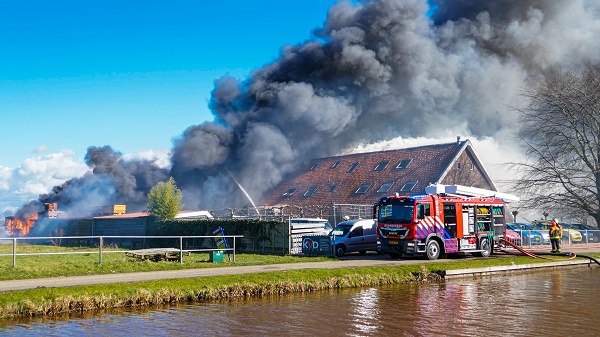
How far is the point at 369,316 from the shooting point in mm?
14234

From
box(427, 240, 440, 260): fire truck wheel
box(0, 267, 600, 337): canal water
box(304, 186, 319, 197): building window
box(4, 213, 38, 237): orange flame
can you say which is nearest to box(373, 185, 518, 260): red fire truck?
box(427, 240, 440, 260): fire truck wheel

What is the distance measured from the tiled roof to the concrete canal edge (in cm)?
1599

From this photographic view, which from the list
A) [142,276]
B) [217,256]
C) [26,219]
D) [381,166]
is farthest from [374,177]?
[142,276]

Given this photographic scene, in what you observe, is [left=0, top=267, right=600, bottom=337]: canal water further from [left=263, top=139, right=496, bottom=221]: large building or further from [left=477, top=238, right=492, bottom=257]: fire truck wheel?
[left=263, top=139, right=496, bottom=221]: large building

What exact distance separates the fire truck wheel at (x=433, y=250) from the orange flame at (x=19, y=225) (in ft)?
112

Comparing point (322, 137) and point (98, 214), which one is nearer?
point (98, 214)

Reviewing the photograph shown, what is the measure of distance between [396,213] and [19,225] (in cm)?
3476

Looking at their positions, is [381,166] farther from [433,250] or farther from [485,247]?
[433,250]

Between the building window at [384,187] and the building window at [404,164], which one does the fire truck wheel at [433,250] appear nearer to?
the building window at [384,187]

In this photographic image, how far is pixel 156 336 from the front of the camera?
12.1 m

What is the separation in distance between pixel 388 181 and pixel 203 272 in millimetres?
27400

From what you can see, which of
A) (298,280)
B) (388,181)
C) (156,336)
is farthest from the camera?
(388,181)


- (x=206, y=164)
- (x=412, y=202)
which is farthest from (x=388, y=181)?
(x=412, y=202)

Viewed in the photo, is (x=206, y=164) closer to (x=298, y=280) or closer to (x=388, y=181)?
(x=388, y=181)
